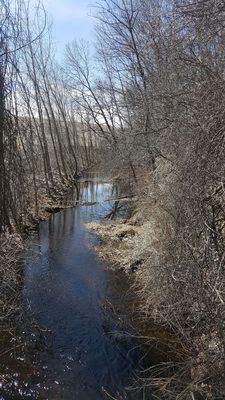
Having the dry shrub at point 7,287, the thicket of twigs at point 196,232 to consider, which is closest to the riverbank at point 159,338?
the thicket of twigs at point 196,232

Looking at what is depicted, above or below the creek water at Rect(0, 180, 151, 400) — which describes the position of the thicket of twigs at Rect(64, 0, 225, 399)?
above

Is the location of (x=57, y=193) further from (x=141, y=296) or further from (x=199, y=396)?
(x=199, y=396)

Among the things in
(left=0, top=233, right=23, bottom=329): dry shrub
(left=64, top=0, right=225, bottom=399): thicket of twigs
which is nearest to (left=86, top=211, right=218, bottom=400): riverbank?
(left=64, top=0, right=225, bottom=399): thicket of twigs

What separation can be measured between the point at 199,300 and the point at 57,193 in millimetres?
21348

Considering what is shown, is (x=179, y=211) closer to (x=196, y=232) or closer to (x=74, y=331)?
(x=196, y=232)

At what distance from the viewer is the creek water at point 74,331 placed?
6527 mm

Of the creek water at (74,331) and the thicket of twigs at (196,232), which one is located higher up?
the thicket of twigs at (196,232)

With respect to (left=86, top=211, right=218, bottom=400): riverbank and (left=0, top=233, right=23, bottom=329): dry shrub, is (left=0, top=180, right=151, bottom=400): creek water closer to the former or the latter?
(left=86, top=211, right=218, bottom=400): riverbank

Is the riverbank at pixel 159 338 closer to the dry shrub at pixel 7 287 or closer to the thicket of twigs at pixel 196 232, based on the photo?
the thicket of twigs at pixel 196 232

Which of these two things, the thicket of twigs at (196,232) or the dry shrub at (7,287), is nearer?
the thicket of twigs at (196,232)

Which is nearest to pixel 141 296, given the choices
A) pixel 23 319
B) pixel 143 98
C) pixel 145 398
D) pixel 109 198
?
pixel 23 319

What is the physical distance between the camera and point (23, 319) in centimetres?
838

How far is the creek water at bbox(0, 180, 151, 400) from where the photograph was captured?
257 inches

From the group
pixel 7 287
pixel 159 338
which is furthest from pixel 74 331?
pixel 7 287
